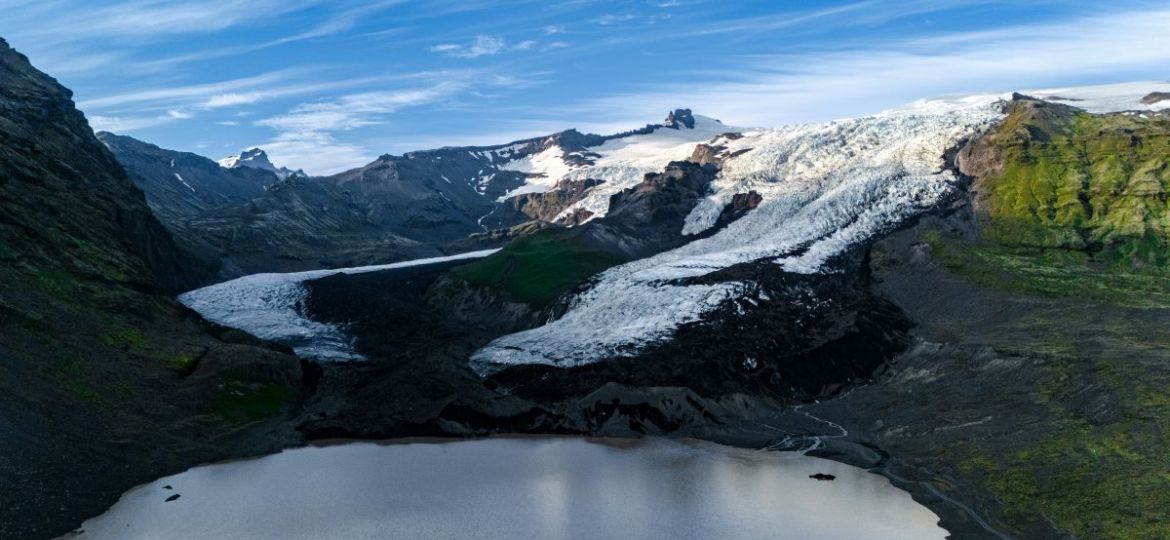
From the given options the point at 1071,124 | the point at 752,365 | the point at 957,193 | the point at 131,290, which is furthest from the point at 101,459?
the point at 1071,124

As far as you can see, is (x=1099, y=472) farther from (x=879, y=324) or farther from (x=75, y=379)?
(x=75, y=379)

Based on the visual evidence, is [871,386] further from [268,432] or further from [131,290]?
[131,290]

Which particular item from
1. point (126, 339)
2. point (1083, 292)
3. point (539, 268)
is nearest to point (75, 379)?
point (126, 339)

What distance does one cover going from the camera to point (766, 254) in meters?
107

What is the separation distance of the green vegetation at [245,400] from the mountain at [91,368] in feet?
0.33

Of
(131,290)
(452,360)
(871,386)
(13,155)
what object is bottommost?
(871,386)

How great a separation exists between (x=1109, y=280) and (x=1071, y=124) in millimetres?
46890

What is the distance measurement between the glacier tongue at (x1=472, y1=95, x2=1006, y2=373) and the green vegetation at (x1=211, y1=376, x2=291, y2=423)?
18.3 meters

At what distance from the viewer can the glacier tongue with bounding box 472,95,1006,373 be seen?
82.7 m

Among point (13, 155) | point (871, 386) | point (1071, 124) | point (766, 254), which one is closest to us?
point (871, 386)

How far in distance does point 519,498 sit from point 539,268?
238ft

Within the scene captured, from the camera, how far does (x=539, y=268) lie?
116m

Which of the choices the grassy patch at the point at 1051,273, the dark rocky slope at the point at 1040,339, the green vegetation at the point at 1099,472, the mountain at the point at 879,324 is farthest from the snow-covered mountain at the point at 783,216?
the green vegetation at the point at 1099,472

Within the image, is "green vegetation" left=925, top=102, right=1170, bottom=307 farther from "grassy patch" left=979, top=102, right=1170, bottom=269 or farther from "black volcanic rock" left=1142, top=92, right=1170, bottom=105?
"black volcanic rock" left=1142, top=92, right=1170, bottom=105
